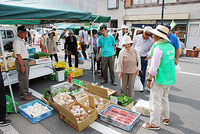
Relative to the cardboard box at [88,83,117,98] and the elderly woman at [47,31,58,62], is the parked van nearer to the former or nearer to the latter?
the elderly woman at [47,31,58,62]

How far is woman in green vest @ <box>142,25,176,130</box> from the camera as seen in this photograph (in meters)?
2.78

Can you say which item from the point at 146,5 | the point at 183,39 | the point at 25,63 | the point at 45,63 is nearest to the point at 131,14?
the point at 146,5

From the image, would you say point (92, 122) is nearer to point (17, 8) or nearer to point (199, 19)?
point (17, 8)

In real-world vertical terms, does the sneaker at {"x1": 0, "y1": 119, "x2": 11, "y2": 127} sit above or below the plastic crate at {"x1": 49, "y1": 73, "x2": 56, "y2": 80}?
below

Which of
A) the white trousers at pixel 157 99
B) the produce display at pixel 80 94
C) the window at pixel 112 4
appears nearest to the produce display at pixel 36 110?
the produce display at pixel 80 94

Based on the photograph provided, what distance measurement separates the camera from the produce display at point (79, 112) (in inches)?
130

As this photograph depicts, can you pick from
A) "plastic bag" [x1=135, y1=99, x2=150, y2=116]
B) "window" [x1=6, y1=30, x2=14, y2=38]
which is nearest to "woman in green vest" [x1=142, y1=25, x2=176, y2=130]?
"plastic bag" [x1=135, y1=99, x2=150, y2=116]

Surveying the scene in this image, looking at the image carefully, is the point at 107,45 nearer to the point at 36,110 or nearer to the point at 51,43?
the point at 36,110

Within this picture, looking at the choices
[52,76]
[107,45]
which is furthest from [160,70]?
[52,76]

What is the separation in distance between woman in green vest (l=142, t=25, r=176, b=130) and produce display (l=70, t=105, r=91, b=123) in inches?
57.6

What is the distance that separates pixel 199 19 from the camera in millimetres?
14758

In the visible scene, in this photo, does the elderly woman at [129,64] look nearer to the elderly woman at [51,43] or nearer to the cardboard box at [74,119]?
the cardboard box at [74,119]

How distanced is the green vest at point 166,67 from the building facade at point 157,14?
594 inches

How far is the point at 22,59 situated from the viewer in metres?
4.29
